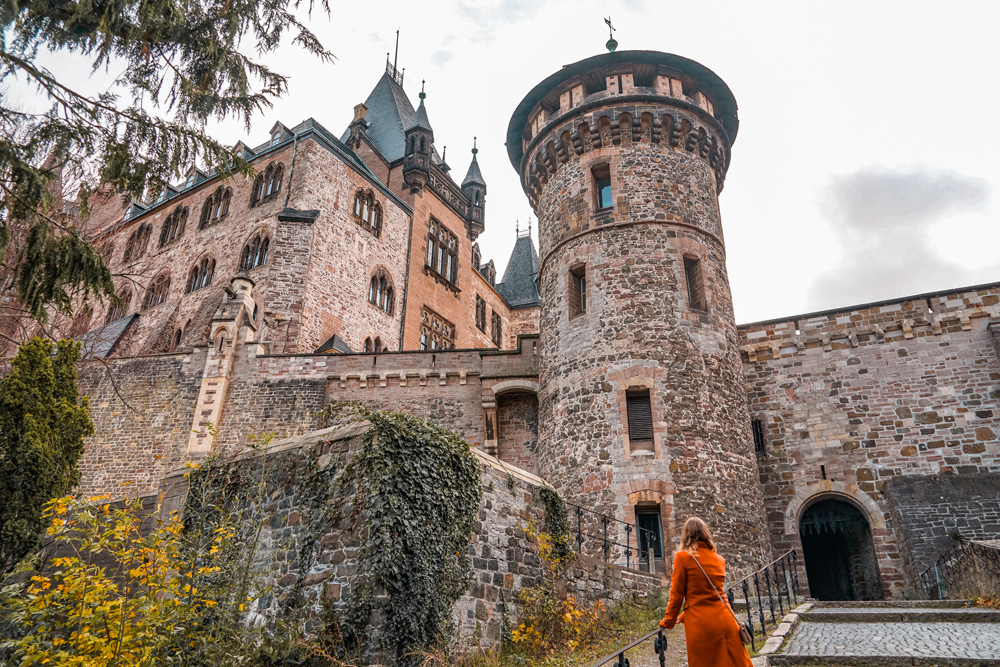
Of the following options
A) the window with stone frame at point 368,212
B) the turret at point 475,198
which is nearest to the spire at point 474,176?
the turret at point 475,198

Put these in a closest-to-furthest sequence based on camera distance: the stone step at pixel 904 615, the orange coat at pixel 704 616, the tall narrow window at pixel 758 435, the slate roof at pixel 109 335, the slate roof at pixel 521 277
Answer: the orange coat at pixel 704 616 → the stone step at pixel 904 615 → the tall narrow window at pixel 758 435 → the slate roof at pixel 109 335 → the slate roof at pixel 521 277

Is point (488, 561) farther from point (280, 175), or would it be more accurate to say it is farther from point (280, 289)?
point (280, 175)

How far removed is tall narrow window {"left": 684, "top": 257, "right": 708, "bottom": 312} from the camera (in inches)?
551

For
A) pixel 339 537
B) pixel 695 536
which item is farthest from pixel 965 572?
pixel 339 537

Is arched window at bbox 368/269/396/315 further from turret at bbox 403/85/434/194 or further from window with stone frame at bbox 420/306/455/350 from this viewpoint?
turret at bbox 403/85/434/194

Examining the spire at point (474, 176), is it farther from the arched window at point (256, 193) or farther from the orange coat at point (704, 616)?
the orange coat at point (704, 616)

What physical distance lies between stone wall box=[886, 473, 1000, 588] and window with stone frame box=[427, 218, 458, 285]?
68.0ft

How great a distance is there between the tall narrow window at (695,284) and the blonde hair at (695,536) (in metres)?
9.52

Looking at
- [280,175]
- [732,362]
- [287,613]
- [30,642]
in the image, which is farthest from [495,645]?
[280,175]

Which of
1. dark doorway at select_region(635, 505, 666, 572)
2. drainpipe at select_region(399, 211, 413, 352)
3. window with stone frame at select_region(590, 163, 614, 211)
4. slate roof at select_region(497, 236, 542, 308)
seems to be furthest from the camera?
slate roof at select_region(497, 236, 542, 308)

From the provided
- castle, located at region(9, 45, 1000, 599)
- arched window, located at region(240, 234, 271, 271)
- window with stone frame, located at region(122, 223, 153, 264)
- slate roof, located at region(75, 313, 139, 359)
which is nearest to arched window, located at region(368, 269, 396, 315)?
arched window, located at region(240, 234, 271, 271)

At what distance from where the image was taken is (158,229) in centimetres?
2980

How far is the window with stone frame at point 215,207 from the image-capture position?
89.4ft

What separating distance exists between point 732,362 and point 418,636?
31.2ft
